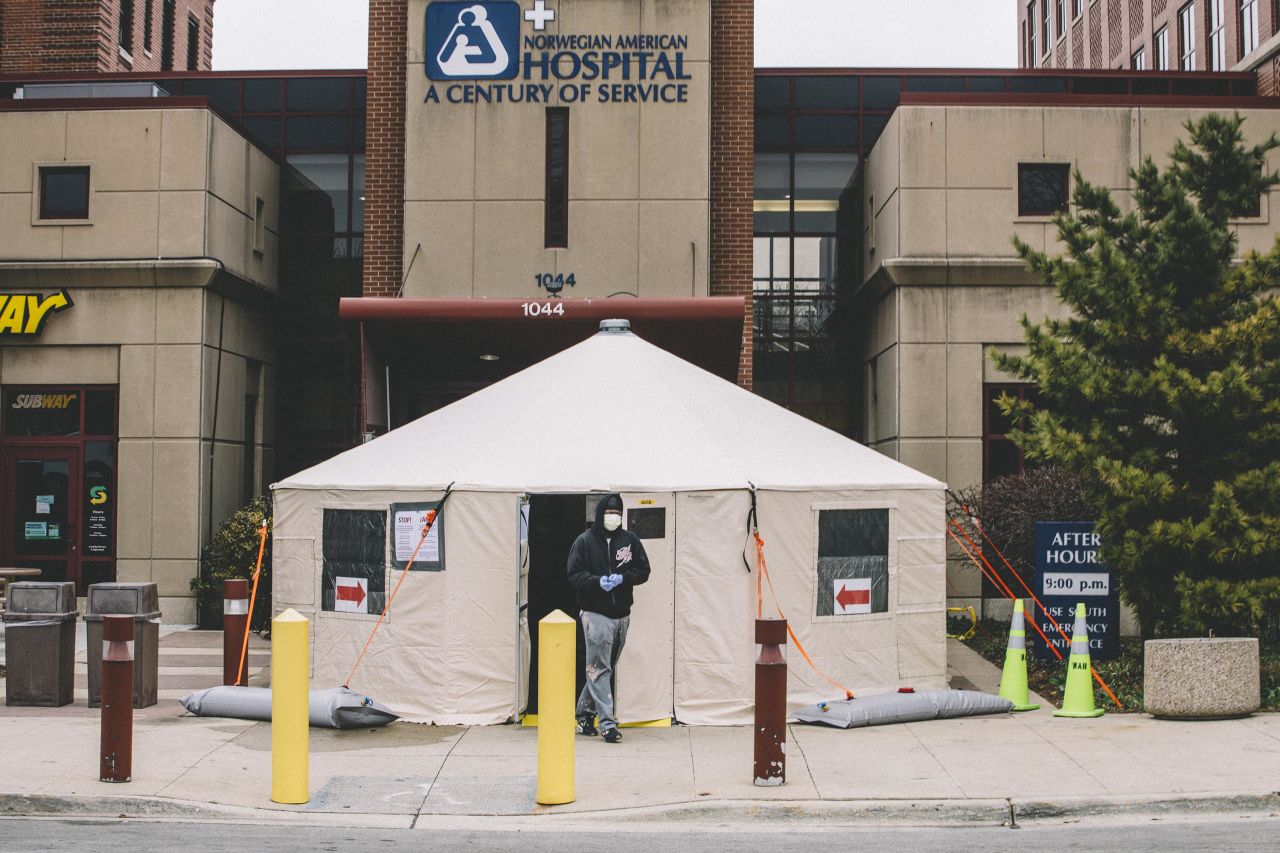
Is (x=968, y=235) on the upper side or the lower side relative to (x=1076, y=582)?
upper

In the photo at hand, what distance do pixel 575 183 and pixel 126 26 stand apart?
17.1m

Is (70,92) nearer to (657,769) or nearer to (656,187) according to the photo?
(656,187)

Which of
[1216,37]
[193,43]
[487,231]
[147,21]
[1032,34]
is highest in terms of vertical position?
[1032,34]

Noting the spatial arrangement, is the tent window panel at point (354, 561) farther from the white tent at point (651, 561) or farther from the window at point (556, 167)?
the window at point (556, 167)

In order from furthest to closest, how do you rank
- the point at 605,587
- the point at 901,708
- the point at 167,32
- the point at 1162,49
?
the point at 1162,49, the point at 167,32, the point at 901,708, the point at 605,587

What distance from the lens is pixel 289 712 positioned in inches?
343

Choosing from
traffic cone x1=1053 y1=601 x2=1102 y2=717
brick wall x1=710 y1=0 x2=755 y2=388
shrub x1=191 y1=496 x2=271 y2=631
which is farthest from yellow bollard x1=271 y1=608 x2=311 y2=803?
brick wall x1=710 y1=0 x2=755 y2=388

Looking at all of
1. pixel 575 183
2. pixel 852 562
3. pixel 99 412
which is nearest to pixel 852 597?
pixel 852 562

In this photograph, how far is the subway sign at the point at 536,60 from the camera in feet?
62.8

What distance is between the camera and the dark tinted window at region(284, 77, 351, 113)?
23859 millimetres

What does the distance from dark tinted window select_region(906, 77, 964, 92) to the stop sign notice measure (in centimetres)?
1246

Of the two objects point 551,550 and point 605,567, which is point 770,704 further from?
point 551,550

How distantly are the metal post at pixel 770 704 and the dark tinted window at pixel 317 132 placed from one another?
1701 cm

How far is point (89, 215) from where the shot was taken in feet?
64.5
